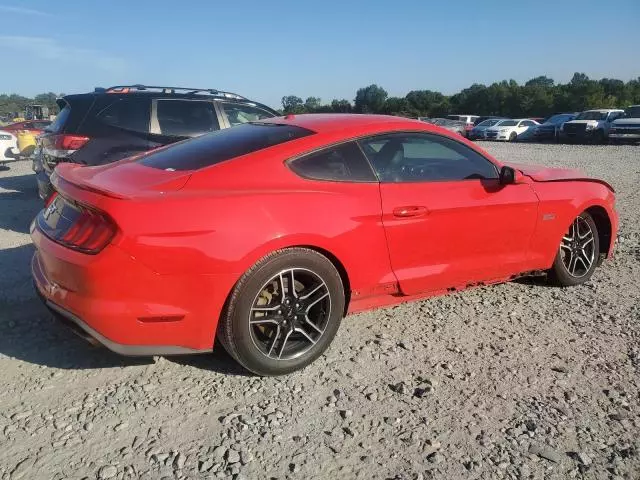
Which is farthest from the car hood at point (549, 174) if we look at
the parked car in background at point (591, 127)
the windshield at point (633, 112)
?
the parked car in background at point (591, 127)

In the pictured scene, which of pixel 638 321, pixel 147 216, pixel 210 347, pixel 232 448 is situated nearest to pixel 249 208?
pixel 147 216

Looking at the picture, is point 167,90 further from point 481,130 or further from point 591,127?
point 481,130

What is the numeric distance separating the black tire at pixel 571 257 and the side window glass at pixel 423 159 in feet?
3.47

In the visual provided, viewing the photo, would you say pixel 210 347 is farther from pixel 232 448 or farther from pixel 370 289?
pixel 370 289

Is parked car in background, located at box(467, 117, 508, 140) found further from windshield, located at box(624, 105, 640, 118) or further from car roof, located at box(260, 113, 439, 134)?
car roof, located at box(260, 113, 439, 134)

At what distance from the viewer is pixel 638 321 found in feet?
13.0

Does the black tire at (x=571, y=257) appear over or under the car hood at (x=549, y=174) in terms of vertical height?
under

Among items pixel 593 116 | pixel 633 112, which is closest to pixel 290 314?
pixel 633 112

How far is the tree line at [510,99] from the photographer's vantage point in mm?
43781

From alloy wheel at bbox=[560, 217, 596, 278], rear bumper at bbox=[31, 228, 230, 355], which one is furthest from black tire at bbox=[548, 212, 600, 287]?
rear bumper at bbox=[31, 228, 230, 355]

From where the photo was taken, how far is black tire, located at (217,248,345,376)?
2895 millimetres

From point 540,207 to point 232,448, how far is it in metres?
2.94

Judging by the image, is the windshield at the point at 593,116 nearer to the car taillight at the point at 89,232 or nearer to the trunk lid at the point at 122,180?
the trunk lid at the point at 122,180

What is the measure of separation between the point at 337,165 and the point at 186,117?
4.08 metres
